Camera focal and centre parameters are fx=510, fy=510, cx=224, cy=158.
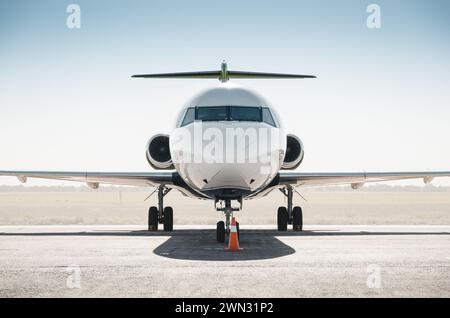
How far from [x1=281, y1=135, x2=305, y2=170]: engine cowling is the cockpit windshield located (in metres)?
4.89

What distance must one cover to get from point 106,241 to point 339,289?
822 cm

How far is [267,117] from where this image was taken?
1216 centimetres

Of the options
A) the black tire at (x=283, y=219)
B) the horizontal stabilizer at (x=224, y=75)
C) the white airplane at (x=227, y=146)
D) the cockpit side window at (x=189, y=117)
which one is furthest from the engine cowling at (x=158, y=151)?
the cockpit side window at (x=189, y=117)

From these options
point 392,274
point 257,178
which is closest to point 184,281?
point 392,274

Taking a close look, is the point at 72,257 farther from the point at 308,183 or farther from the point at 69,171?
the point at 308,183

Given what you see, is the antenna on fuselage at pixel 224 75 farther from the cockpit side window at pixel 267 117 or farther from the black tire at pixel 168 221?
the cockpit side window at pixel 267 117

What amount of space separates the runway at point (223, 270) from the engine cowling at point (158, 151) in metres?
5.04

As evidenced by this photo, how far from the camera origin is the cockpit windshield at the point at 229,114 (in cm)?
1163

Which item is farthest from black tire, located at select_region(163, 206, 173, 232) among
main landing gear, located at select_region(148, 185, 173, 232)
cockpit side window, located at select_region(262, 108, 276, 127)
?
cockpit side window, located at select_region(262, 108, 276, 127)

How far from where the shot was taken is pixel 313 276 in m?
7.30

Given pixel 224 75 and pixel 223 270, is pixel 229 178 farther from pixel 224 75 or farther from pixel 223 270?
pixel 224 75

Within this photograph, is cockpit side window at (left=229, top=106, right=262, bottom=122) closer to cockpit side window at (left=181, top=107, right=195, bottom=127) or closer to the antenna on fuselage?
cockpit side window at (left=181, top=107, right=195, bottom=127)

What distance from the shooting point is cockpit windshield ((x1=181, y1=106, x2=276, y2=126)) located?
11633 mm

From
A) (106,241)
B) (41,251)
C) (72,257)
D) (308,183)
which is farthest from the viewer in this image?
(308,183)
